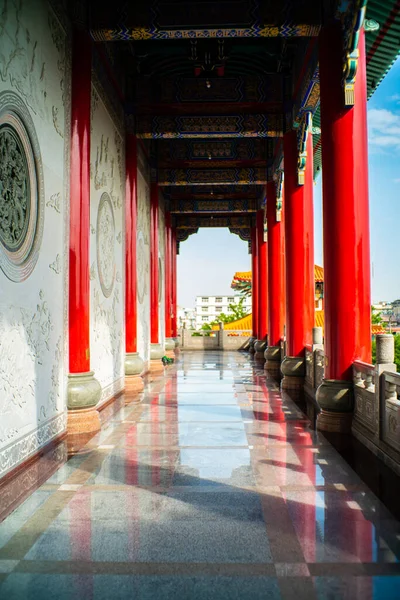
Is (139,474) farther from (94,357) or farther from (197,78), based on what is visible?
(197,78)

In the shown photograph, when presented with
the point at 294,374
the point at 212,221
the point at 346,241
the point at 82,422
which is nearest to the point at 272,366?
the point at 294,374

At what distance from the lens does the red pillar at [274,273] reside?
13.0 metres

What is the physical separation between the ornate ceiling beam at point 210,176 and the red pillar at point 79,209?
706 cm

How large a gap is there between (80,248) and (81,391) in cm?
162

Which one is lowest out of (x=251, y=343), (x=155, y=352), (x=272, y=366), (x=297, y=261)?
(x=272, y=366)

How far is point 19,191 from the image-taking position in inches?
173

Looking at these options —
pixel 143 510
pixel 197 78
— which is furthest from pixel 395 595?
pixel 197 78

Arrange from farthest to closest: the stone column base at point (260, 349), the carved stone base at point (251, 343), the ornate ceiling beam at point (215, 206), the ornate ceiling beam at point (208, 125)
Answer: the carved stone base at point (251, 343)
the ornate ceiling beam at point (215, 206)
the stone column base at point (260, 349)
the ornate ceiling beam at point (208, 125)

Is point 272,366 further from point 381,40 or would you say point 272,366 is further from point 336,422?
point 381,40

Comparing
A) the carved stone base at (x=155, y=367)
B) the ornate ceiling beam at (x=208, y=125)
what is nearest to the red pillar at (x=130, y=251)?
the ornate ceiling beam at (x=208, y=125)

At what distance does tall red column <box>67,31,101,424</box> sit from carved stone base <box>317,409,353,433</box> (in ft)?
8.67

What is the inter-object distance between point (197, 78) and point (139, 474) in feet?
24.0

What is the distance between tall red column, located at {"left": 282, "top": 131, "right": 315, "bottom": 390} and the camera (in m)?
9.13

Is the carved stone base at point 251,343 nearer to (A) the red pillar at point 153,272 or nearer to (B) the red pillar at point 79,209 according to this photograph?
(A) the red pillar at point 153,272
